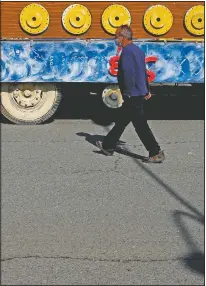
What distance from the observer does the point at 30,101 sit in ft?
32.6

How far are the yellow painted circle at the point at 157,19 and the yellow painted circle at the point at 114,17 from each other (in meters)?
0.32

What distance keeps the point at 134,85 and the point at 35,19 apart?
2.98m

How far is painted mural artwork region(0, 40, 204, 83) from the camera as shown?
960cm

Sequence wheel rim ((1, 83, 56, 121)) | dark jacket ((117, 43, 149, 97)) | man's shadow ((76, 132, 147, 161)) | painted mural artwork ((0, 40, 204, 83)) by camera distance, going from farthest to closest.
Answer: wheel rim ((1, 83, 56, 121)) → painted mural artwork ((0, 40, 204, 83)) → man's shadow ((76, 132, 147, 161)) → dark jacket ((117, 43, 149, 97))

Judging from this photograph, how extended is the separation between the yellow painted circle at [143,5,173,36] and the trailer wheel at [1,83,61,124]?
70.7 inches

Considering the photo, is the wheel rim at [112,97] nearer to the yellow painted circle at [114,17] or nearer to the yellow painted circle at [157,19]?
the yellow painted circle at [114,17]

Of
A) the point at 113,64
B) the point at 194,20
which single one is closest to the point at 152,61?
the point at 113,64

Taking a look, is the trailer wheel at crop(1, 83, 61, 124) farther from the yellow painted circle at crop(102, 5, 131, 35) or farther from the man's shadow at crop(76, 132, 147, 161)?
the yellow painted circle at crop(102, 5, 131, 35)

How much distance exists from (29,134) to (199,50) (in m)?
2.98

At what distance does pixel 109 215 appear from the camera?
5.68m

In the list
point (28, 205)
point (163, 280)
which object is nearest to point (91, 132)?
point (28, 205)

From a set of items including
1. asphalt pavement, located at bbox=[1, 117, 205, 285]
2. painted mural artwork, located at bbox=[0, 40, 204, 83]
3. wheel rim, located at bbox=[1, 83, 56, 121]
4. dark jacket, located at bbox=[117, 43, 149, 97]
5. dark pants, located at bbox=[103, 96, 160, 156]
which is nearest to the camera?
asphalt pavement, located at bbox=[1, 117, 205, 285]

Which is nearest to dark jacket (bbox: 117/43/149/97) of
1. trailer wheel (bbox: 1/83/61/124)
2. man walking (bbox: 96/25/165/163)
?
man walking (bbox: 96/25/165/163)

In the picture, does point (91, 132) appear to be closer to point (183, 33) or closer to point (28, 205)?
point (183, 33)
